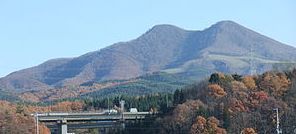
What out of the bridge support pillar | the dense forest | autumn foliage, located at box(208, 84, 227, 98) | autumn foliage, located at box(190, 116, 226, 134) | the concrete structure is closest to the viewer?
the dense forest

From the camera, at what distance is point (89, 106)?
4483 inches

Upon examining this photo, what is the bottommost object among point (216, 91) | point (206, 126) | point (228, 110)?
point (206, 126)

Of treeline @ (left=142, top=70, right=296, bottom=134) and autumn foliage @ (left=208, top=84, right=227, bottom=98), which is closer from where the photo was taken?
treeline @ (left=142, top=70, right=296, bottom=134)

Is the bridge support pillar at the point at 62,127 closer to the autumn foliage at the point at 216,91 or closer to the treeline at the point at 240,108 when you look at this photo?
the treeline at the point at 240,108

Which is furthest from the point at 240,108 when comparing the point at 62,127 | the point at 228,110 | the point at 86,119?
the point at 86,119

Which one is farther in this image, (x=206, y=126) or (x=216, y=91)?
(x=216, y=91)

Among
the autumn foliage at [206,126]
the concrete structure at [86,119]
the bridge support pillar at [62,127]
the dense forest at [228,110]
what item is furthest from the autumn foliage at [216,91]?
the bridge support pillar at [62,127]

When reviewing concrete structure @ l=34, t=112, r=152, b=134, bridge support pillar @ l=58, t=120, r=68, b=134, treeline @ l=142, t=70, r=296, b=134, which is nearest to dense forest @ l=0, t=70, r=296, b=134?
treeline @ l=142, t=70, r=296, b=134

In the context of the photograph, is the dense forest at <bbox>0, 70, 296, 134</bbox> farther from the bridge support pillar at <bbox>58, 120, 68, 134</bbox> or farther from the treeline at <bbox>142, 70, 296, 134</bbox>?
the bridge support pillar at <bbox>58, 120, 68, 134</bbox>

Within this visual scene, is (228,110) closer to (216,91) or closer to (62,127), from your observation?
(216,91)

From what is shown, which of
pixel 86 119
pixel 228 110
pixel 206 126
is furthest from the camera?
pixel 86 119

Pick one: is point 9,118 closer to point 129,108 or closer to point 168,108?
point 168,108

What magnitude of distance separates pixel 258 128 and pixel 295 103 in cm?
392

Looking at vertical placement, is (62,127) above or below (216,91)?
below
